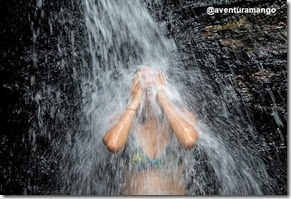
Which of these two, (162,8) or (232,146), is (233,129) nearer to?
(232,146)

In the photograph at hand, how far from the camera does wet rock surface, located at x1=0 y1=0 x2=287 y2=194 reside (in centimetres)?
230

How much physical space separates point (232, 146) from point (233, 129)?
11 centimetres

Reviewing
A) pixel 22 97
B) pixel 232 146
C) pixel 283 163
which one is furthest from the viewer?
pixel 22 97

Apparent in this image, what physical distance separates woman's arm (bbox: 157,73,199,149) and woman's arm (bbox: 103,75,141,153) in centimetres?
11

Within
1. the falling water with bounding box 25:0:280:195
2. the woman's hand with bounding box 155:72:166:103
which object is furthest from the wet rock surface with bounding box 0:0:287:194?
the woman's hand with bounding box 155:72:166:103

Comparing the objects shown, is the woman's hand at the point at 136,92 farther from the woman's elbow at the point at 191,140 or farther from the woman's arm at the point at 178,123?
the woman's elbow at the point at 191,140

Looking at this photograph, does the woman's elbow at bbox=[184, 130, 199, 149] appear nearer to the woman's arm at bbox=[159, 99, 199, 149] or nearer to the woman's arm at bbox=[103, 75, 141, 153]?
the woman's arm at bbox=[159, 99, 199, 149]

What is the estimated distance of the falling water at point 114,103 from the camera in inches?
90.6

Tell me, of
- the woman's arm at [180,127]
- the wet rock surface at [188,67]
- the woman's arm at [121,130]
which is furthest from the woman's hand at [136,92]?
the wet rock surface at [188,67]

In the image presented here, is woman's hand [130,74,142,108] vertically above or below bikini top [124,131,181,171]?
above

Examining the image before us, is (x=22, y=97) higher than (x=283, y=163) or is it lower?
higher

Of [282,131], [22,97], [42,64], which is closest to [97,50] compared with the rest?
[42,64]

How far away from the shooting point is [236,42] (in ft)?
7.95

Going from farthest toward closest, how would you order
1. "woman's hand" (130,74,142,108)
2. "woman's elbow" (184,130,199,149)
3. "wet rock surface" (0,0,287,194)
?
"wet rock surface" (0,0,287,194)
"woman's hand" (130,74,142,108)
"woman's elbow" (184,130,199,149)
